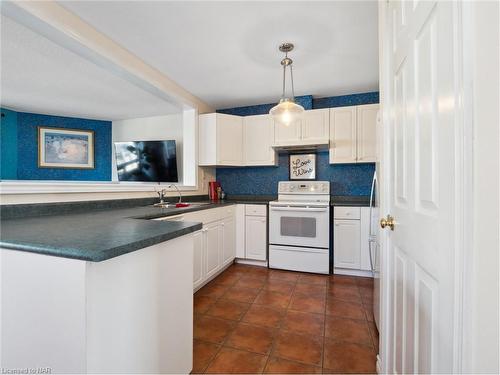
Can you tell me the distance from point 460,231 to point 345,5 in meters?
1.85

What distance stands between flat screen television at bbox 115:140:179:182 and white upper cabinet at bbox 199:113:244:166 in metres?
0.77

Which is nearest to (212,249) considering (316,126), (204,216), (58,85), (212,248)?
(212,248)

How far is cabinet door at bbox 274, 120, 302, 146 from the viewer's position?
3271 millimetres

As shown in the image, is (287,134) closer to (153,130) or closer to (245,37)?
(245,37)

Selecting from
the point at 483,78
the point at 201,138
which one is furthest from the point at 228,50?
the point at 483,78

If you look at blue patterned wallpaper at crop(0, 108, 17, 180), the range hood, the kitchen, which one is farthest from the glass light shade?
blue patterned wallpaper at crop(0, 108, 17, 180)

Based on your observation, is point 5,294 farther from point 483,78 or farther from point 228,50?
point 228,50

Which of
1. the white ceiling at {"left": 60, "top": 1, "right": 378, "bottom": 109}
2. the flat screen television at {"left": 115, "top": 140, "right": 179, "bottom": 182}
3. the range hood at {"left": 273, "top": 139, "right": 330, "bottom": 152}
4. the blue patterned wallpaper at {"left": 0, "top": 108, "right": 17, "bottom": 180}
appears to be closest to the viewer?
the white ceiling at {"left": 60, "top": 1, "right": 378, "bottom": 109}

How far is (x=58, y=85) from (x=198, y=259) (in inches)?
122

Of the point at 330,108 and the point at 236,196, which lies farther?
the point at 236,196

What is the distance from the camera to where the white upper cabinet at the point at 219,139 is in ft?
11.1

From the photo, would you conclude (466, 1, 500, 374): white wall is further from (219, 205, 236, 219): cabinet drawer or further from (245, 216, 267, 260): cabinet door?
(245, 216, 267, 260): cabinet door

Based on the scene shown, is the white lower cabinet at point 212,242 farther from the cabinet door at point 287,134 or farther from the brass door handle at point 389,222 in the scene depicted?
the brass door handle at point 389,222

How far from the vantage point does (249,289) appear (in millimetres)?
2533
